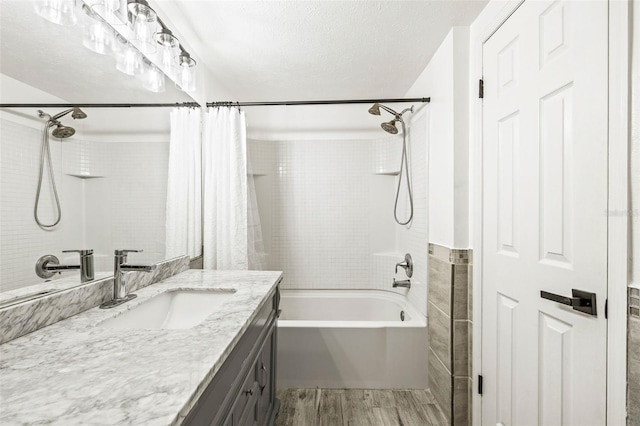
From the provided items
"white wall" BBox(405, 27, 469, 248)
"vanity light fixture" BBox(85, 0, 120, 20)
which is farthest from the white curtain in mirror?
"white wall" BBox(405, 27, 469, 248)

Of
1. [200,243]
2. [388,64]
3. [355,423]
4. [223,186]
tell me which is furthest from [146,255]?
[388,64]

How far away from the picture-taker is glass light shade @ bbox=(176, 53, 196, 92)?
1.63 m

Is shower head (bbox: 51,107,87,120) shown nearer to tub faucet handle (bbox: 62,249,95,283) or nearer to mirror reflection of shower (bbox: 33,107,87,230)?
mirror reflection of shower (bbox: 33,107,87,230)

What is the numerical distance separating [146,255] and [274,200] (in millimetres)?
1682

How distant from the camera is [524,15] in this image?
127 cm

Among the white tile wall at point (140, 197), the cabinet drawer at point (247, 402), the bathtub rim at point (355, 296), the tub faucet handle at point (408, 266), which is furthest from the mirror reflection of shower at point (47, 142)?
the tub faucet handle at point (408, 266)

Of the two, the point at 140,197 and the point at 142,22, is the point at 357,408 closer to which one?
the point at 140,197

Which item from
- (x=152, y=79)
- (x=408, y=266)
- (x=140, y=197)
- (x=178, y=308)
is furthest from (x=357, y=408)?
(x=152, y=79)

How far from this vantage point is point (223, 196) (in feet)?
6.66

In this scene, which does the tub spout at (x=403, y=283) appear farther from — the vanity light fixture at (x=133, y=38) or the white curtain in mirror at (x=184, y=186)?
the vanity light fixture at (x=133, y=38)

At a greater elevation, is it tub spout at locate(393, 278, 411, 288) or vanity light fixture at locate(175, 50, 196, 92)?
vanity light fixture at locate(175, 50, 196, 92)

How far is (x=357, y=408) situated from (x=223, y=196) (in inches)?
64.9

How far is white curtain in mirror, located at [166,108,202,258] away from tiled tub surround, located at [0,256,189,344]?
0.42 metres

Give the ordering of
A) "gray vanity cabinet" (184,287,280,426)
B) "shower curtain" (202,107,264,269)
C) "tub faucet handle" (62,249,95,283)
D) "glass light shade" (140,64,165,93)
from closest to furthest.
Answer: "gray vanity cabinet" (184,287,280,426) → "tub faucet handle" (62,249,95,283) → "glass light shade" (140,64,165,93) → "shower curtain" (202,107,264,269)
